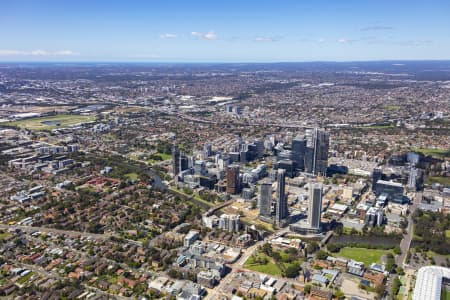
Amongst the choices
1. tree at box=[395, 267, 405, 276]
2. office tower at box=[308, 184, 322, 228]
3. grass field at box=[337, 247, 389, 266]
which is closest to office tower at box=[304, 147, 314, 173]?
office tower at box=[308, 184, 322, 228]

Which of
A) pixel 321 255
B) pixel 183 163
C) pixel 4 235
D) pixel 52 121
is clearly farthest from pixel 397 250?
pixel 52 121

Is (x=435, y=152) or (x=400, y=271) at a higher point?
(x=435, y=152)

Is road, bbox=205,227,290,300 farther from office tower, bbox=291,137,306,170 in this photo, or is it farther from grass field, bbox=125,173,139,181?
grass field, bbox=125,173,139,181

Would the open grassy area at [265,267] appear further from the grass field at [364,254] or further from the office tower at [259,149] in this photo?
the office tower at [259,149]

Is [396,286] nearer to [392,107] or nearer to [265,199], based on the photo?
[265,199]

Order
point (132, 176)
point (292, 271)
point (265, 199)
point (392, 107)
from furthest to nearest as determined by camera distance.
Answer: point (392, 107)
point (132, 176)
point (265, 199)
point (292, 271)

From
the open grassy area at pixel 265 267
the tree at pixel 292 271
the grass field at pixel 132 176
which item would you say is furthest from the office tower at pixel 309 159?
the tree at pixel 292 271
